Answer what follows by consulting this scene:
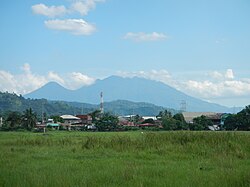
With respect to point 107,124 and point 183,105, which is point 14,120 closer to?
point 107,124

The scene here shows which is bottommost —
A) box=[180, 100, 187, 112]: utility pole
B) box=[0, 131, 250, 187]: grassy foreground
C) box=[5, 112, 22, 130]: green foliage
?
box=[0, 131, 250, 187]: grassy foreground

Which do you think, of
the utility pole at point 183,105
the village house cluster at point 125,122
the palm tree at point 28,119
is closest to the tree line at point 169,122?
the palm tree at point 28,119

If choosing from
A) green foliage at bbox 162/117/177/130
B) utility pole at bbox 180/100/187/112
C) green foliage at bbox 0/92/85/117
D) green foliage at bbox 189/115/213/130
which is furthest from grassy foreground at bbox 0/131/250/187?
green foliage at bbox 0/92/85/117

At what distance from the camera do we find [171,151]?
14953mm

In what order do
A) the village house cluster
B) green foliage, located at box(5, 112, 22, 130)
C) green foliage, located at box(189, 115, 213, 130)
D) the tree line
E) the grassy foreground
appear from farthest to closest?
1. the village house cluster
2. green foliage, located at box(5, 112, 22, 130)
3. green foliage, located at box(189, 115, 213, 130)
4. the tree line
5. the grassy foreground

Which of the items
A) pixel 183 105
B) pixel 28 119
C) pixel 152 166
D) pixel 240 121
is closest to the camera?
pixel 152 166

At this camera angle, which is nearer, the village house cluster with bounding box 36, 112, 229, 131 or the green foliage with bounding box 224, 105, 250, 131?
the green foliage with bounding box 224, 105, 250, 131

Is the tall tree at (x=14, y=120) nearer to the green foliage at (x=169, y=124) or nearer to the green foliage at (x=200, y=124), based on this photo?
the green foliage at (x=169, y=124)

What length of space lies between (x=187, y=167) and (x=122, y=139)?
7.65 metres

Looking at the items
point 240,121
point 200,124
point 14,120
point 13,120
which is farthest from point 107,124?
point 240,121

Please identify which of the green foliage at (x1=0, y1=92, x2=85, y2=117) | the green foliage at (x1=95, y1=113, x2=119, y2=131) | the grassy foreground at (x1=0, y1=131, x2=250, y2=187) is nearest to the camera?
the grassy foreground at (x1=0, y1=131, x2=250, y2=187)

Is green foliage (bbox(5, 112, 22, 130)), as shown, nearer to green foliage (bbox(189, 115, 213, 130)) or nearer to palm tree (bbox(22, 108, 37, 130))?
palm tree (bbox(22, 108, 37, 130))

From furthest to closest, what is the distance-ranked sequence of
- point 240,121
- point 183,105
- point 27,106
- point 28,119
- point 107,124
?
point 27,106 → point 183,105 → point 107,124 → point 28,119 → point 240,121

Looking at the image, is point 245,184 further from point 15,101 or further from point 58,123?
point 15,101
